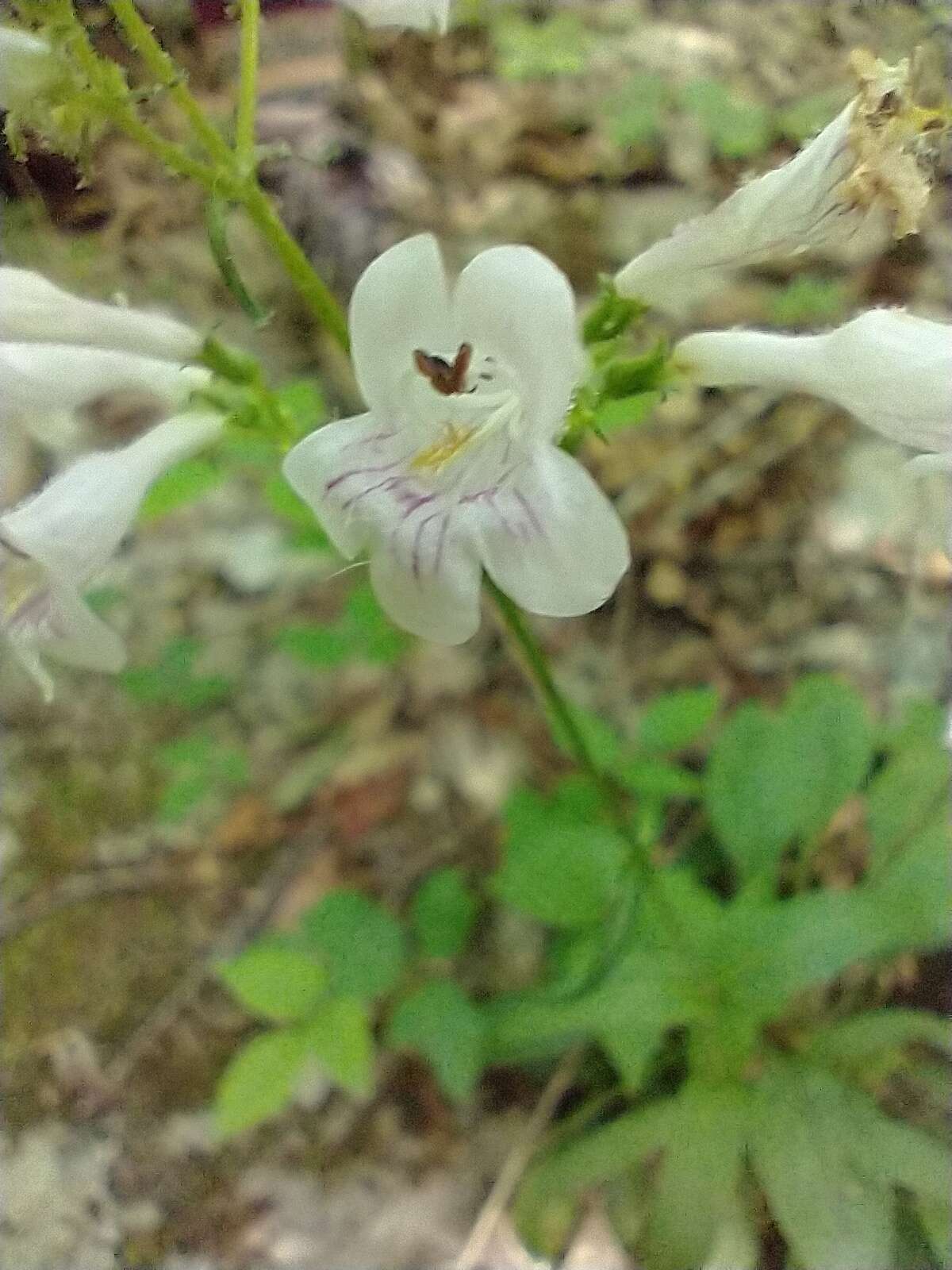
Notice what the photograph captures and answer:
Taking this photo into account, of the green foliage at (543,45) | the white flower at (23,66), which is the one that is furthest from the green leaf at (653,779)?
the green foliage at (543,45)

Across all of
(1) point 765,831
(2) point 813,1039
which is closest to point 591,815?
(1) point 765,831

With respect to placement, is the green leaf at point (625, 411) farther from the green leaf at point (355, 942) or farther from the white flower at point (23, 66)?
the green leaf at point (355, 942)

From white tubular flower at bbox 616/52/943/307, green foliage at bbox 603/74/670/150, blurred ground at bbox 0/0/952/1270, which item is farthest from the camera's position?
green foliage at bbox 603/74/670/150

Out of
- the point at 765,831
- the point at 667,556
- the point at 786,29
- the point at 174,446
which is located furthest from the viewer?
the point at 786,29

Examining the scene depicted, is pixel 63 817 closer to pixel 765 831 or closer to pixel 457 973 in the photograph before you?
pixel 457 973

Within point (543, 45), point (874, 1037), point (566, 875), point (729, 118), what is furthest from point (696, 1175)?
point (543, 45)

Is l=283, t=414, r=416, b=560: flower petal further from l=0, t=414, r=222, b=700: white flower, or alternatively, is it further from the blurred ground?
the blurred ground

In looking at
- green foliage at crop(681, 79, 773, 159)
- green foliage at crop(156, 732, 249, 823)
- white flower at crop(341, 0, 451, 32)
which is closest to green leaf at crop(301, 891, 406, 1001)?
green foliage at crop(156, 732, 249, 823)
